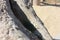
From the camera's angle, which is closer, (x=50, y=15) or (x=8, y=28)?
(x=8, y=28)

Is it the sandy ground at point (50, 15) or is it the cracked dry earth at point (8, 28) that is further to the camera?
the sandy ground at point (50, 15)

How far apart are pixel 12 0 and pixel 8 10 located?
0.39m

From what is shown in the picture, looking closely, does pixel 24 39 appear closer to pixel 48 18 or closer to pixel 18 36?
pixel 18 36

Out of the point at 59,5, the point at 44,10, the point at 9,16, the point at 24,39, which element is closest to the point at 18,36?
the point at 24,39

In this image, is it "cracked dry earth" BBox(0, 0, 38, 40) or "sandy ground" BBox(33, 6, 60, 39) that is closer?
A: "cracked dry earth" BBox(0, 0, 38, 40)

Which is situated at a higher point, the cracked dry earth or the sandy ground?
the sandy ground

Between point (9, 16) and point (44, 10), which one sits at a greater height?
point (44, 10)

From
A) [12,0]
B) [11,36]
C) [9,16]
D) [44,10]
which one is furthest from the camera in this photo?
[44,10]

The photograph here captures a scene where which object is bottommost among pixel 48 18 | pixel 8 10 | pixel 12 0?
pixel 8 10

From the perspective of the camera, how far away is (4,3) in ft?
4.88

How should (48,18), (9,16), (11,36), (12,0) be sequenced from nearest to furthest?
(11,36) < (9,16) < (12,0) < (48,18)

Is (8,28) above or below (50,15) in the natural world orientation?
below

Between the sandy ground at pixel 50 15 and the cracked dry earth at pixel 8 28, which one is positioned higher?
the sandy ground at pixel 50 15

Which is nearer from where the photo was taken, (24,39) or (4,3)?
(24,39)
